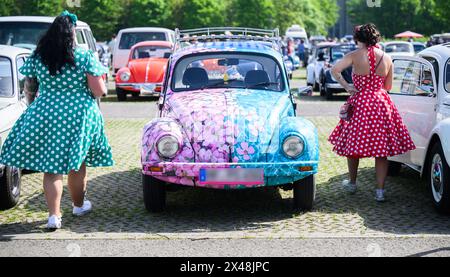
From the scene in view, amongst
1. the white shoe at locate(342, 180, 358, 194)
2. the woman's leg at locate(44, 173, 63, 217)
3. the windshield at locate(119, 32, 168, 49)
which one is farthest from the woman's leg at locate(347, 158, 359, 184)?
the windshield at locate(119, 32, 168, 49)

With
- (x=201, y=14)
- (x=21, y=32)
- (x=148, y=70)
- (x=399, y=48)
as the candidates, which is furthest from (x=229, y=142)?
(x=201, y=14)

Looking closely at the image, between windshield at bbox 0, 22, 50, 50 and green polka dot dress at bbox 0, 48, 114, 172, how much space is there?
29.3 feet

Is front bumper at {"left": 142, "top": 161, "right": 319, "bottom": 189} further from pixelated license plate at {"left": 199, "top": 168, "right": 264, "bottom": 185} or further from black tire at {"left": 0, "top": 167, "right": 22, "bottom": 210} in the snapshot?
black tire at {"left": 0, "top": 167, "right": 22, "bottom": 210}

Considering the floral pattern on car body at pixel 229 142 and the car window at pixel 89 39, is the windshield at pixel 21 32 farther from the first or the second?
the floral pattern on car body at pixel 229 142

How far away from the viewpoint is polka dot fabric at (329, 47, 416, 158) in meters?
8.24

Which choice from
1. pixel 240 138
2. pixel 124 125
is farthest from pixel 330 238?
pixel 124 125

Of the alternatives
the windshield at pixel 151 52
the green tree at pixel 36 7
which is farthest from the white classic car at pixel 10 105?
the green tree at pixel 36 7

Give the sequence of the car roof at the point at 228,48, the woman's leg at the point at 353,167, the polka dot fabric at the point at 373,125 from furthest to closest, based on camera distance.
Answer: the car roof at the point at 228,48 → the woman's leg at the point at 353,167 → the polka dot fabric at the point at 373,125

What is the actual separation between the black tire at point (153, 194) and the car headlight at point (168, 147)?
315 millimetres

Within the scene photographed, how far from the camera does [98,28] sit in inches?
2237

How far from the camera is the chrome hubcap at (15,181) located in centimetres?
812

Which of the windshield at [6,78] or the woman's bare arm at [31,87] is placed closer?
the woman's bare arm at [31,87]

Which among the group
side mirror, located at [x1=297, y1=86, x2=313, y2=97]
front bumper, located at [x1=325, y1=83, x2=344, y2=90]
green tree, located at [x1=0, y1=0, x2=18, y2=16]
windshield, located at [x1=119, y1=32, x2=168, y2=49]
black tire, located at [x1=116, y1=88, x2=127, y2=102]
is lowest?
black tire, located at [x1=116, y1=88, x2=127, y2=102]

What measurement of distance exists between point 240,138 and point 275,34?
348 cm
